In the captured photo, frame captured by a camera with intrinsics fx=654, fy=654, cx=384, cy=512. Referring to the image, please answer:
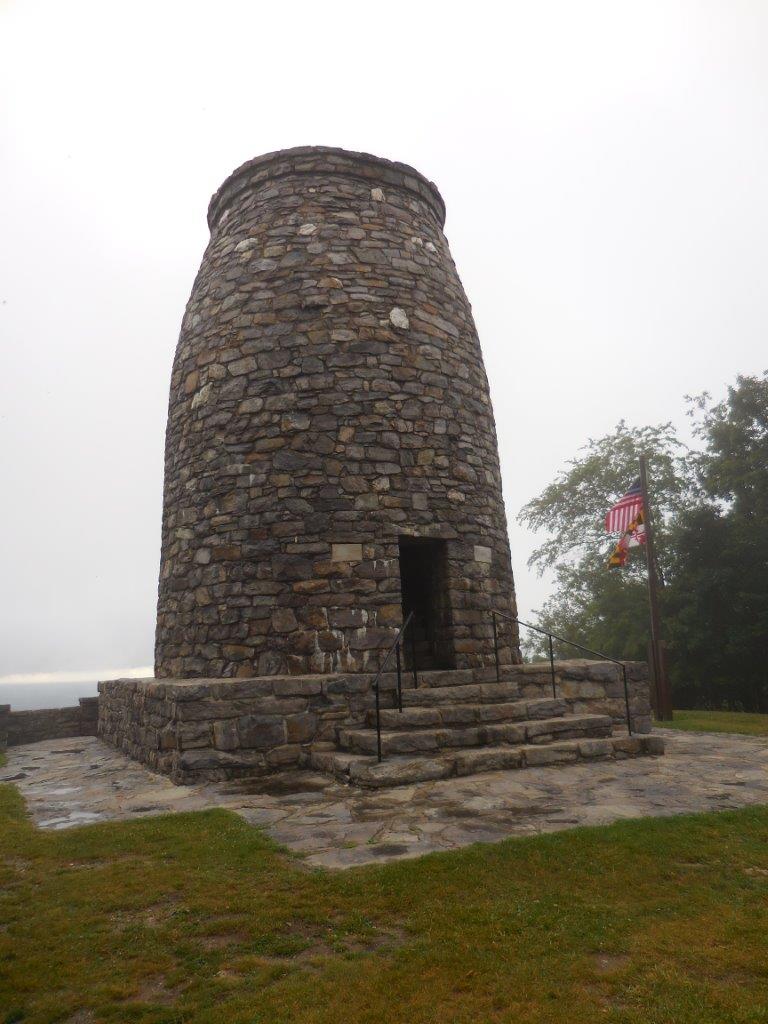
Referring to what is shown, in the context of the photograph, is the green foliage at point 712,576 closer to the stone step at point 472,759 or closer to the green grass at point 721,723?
the green grass at point 721,723

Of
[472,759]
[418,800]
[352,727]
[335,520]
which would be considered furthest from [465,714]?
[335,520]

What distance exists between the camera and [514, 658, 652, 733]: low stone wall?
8.32 m

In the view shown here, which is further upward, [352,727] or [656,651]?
[656,651]

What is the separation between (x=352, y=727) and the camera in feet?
23.2

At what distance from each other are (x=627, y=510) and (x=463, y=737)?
915 cm

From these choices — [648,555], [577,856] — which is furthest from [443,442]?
[648,555]

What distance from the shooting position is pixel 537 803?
503 cm

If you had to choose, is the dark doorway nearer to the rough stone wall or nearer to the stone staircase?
the stone staircase

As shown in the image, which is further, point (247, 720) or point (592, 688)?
point (592, 688)

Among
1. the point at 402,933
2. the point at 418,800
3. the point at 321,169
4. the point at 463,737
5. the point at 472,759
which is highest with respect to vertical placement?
the point at 321,169

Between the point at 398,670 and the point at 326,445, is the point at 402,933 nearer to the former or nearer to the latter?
the point at 398,670

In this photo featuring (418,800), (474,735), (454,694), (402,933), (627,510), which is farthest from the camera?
(627,510)

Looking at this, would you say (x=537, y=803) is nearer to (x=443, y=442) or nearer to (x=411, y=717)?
(x=411, y=717)

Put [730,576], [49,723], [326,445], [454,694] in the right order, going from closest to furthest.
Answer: [454,694] → [326,445] → [49,723] → [730,576]
